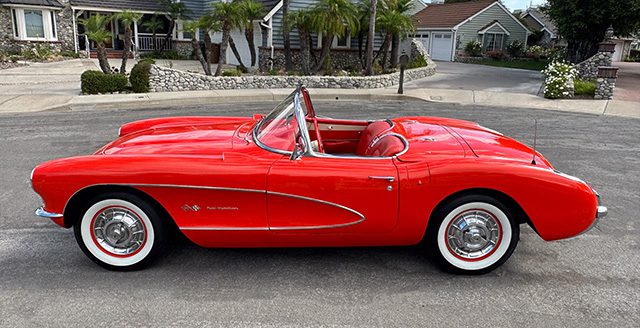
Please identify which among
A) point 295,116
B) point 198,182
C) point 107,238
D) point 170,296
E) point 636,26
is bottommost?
point 170,296

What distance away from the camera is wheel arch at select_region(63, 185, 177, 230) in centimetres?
356

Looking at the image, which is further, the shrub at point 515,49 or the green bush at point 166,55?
the shrub at point 515,49

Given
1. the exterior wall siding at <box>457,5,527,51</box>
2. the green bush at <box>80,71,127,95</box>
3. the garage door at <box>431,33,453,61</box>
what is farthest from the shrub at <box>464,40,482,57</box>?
the green bush at <box>80,71,127,95</box>

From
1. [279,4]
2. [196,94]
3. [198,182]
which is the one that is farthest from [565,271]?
[279,4]

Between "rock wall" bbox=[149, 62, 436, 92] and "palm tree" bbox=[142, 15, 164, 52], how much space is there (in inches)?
550

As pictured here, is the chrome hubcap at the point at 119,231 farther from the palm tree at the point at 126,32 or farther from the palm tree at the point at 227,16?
the palm tree at the point at 126,32

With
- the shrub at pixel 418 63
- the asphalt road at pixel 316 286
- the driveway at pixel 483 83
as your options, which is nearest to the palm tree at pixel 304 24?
the driveway at pixel 483 83

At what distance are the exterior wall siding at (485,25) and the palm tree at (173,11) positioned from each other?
19.8m

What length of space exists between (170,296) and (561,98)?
14.8 metres

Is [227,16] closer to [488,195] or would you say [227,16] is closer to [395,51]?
[395,51]

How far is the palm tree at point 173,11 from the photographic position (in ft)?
86.9

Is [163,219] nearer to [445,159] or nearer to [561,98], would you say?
[445,159]

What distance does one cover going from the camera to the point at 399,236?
3707 mm

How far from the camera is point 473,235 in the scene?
3.65m
